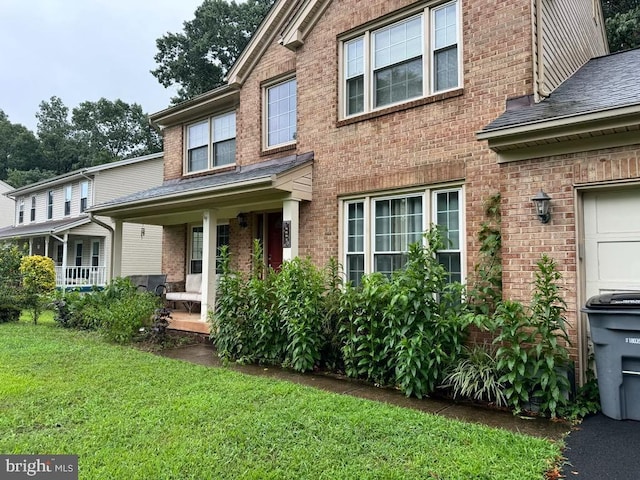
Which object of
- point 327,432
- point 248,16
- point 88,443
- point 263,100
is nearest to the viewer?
point 88,443

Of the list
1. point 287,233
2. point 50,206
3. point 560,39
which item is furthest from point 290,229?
point 50,206

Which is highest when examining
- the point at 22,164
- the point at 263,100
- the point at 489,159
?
the point at 22,164

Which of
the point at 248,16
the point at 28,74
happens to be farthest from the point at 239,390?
the point at 28,74

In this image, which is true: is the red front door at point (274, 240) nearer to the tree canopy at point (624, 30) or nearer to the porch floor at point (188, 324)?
the porch floor at point (188, 324)

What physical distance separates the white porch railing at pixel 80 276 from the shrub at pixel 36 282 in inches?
136

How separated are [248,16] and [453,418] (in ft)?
108

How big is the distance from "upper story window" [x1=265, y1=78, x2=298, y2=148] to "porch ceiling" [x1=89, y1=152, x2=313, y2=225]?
0.62 metres

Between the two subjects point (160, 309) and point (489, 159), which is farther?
point (160, 309)

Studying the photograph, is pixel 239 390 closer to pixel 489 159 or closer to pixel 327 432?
pixel 327 432

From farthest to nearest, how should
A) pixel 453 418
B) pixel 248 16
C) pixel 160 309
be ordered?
pixel 248 16
pixel 160 309
pixel 453 418

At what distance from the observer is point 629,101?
14.5 ft

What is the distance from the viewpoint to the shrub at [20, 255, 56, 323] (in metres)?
11.5

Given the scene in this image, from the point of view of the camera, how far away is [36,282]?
13.1 metres

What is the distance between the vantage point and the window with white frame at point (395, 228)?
644 centimetres
